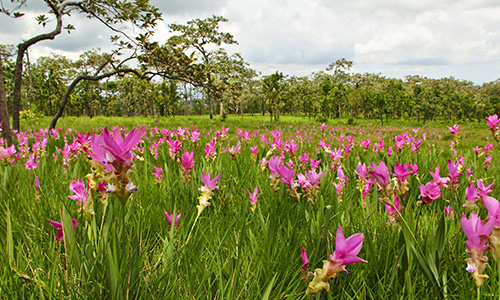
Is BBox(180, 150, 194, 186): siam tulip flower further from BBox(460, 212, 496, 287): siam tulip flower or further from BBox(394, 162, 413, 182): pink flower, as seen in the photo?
BBox(460, 212, 496, 287): siam tulip flower

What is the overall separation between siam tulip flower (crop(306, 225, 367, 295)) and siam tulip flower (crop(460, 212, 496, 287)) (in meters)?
0.28

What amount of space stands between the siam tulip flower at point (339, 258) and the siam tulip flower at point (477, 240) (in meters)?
→ 0.28

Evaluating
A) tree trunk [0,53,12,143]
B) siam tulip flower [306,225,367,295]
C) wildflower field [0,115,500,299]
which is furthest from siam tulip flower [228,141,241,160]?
tree trunk [0,53,12,143]

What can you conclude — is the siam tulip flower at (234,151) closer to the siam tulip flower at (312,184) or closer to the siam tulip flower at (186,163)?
the siam tulip flower at (186,163)

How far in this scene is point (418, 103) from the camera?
4012 centimetres

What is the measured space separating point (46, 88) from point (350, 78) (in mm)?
69884

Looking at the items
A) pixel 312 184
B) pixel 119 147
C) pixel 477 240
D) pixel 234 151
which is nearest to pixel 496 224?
pixel 477 240

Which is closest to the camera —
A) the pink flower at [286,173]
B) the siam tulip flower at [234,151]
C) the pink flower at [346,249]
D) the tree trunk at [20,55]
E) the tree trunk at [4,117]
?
the pink flower at [346,249]

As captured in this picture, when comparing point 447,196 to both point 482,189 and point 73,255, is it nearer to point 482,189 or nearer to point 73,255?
point 482,189

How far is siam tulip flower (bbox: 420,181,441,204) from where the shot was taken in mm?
1030

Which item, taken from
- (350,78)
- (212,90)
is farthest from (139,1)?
(350,78)

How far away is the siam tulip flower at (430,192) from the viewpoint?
3.38ft

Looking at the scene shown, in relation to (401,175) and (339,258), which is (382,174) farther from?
(339,258)

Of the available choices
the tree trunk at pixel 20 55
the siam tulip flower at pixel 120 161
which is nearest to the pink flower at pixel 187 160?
the siam tulip flower at pixel 120 161
